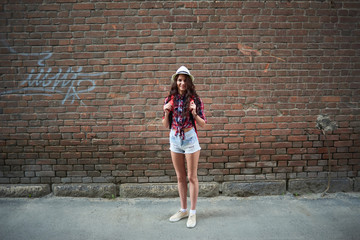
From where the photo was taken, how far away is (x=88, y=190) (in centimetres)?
373

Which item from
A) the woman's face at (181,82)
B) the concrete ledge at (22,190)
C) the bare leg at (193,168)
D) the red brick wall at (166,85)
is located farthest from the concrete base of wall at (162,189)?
the woman's face at (181,82)

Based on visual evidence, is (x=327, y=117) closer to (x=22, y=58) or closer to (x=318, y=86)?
(x=318, y=86)

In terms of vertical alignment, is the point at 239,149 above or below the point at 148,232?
above

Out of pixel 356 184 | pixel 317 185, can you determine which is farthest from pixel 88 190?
pixel 356 184

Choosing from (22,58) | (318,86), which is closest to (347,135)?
(318,86)

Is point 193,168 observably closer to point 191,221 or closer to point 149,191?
point 191,221

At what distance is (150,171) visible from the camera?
3795mm

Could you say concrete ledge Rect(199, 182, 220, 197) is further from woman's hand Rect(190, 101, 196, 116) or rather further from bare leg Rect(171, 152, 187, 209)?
woman's hand Rect(190, 101, 196, 116)

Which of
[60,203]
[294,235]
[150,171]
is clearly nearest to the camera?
[294,235]

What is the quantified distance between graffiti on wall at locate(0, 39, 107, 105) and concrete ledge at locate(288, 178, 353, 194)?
3.50 metres

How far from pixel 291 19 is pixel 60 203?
14.7 ft

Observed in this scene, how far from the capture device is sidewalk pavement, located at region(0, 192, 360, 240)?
2.75 meters

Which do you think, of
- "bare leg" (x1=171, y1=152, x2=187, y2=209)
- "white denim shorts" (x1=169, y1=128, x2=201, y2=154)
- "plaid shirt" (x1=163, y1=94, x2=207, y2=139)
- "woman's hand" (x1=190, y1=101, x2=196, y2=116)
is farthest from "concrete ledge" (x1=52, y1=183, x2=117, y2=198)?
"woman's hand" (x1=190, y1=101, x2=196, y2=116)

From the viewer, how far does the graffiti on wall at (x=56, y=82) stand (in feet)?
12.0
